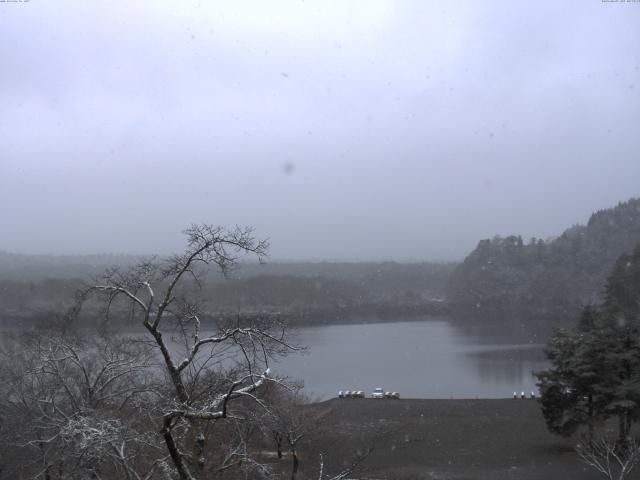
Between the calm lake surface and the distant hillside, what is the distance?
15203 millimetres

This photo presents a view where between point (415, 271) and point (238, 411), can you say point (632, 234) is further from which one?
point (238, 411)

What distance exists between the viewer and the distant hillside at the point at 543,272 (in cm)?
5572

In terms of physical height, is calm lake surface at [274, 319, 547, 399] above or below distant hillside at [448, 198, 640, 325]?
below

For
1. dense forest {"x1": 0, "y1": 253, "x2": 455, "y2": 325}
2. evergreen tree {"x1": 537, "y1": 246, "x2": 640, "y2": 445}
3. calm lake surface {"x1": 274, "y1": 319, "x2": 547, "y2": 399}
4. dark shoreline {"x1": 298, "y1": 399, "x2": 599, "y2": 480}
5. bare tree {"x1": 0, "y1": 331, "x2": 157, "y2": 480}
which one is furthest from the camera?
dense forest {"x1": 0, "y1": 253, "x2": 455, "y2": 325}

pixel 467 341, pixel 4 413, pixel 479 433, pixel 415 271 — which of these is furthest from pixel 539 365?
pixel 415 271

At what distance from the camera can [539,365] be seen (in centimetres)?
2833

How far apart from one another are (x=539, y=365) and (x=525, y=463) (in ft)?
61.1

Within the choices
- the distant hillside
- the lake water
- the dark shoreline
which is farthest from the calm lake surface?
the distant hillside

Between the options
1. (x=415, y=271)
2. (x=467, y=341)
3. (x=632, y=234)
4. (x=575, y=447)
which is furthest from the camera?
(x=415, y=271)

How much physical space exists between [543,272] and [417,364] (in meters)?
35.3

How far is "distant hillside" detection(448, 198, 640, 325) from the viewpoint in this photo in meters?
55.7

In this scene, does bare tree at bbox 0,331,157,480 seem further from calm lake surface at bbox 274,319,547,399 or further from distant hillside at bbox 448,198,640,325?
distant hillside at bbox 448,198,640,325

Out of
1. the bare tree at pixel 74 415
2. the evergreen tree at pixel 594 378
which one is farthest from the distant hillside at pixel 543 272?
the bare tree at pixel 74 415

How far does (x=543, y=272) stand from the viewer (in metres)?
60.2
